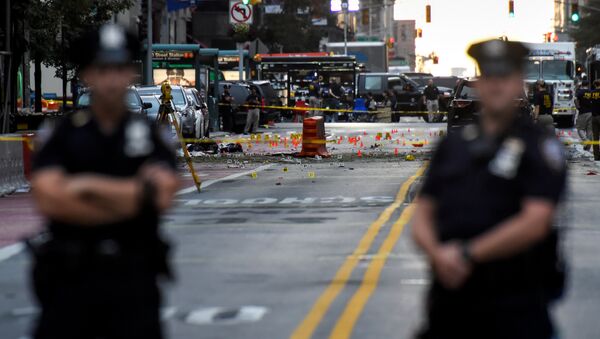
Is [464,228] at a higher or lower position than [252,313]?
higher

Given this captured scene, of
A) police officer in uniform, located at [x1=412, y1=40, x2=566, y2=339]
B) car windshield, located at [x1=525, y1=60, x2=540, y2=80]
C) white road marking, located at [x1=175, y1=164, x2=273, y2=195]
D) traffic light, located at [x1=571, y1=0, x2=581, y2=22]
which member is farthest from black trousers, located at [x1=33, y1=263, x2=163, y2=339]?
traffic light, located at [x1=571, y1=0, x2=581, y2=22]

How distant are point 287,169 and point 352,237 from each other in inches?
593

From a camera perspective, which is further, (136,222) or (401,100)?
(401,100)

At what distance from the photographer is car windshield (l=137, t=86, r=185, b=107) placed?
40.5 m

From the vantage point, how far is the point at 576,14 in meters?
67.4

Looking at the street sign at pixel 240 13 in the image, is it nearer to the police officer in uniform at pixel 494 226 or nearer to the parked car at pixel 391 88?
the parked car at pixel 391 88

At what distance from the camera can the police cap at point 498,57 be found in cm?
570

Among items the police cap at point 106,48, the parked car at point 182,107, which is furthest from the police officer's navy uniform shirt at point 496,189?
the parked car at point 182,107

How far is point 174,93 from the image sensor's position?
4216 centimetres

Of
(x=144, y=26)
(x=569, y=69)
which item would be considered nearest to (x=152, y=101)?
(x=144, y=26)

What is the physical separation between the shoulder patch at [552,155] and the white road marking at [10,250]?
10171 mm

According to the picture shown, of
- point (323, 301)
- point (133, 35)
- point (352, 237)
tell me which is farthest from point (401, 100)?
point (133, 35)

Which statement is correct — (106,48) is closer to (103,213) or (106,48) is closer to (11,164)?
(103,213)

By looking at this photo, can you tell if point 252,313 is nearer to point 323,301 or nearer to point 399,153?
point 323,301
